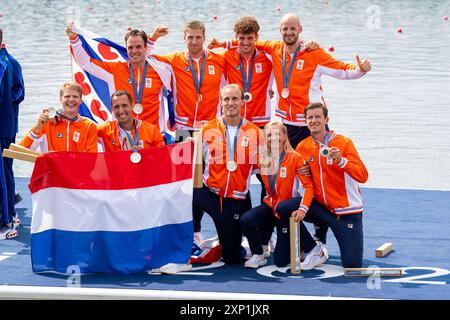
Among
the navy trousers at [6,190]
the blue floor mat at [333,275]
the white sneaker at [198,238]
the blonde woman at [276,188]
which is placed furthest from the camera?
the navy trousers at [6,190]

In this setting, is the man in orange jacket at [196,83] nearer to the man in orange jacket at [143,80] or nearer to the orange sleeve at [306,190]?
the man in orange jacket at [143,80]

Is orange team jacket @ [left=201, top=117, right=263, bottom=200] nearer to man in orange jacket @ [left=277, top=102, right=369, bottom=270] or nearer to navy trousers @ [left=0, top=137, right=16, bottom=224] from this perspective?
man in orange jacket @ [left=277, top=102, right=369, bottom=270]

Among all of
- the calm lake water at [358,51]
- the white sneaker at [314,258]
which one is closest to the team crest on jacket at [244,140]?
the white sneaker at [314,258]

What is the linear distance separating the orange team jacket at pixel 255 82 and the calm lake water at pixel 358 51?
2.45m

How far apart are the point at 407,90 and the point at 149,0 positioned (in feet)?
84.3

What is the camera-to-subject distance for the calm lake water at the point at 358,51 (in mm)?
12539

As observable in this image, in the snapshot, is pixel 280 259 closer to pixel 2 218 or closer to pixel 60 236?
pixel 60 236

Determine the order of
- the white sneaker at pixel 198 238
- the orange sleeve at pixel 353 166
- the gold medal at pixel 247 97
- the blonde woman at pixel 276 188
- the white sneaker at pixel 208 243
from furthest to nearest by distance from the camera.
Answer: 1. the gold medal at pixel 247 97
2. the white sneaker at pixel 198 238
3. the white sneaker at pixel 208 243
4. the blonde woman at pixel 276 188
5. the orange sleeve at pixel 353 166

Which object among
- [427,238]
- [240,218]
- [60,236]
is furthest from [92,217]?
[427,238]

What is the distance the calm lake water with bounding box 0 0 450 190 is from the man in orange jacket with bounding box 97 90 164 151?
138 inches

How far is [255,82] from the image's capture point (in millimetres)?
8742

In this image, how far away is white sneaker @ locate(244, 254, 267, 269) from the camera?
25.5 ft

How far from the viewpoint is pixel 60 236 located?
25.1ft

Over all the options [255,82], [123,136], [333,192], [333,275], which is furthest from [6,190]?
[333,275]
